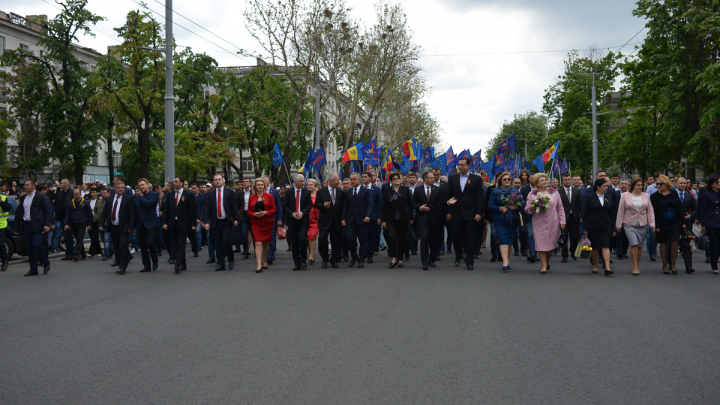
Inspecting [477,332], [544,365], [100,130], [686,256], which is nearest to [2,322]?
[477,332]

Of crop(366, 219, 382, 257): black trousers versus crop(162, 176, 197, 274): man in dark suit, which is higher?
crop(162, 176, 197, 274): man in dark suit

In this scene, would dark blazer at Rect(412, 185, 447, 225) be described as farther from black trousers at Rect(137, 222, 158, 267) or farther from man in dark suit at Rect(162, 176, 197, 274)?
black trousers at Rect(137, 222, 158, 267)

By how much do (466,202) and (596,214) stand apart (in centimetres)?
246

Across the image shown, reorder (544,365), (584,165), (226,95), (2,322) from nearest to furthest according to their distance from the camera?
(544,365)
(2,322)
(226,95)
(584,165)

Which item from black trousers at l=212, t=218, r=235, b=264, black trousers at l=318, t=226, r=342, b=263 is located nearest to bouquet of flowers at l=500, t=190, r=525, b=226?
black trousers at l=318, t=226, r=342, b=263

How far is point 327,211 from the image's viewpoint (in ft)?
43.8

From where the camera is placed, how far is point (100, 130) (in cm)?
3978

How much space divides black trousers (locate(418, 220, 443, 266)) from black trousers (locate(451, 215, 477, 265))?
530 mm

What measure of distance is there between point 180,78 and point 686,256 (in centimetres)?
3682

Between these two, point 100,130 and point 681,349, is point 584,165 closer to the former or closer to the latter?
point 100,130

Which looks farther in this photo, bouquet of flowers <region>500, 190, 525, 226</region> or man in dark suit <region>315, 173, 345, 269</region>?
man in dark suit <region>315, 173, 345, 269</region>

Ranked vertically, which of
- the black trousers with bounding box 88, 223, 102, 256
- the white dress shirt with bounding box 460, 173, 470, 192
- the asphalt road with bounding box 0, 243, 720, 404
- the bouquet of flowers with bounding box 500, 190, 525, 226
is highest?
the white dress shirt with bounding box 460, 173, 470, 192

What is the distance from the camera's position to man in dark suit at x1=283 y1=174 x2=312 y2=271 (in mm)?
12992

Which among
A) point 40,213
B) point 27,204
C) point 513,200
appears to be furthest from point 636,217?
point 27,204
